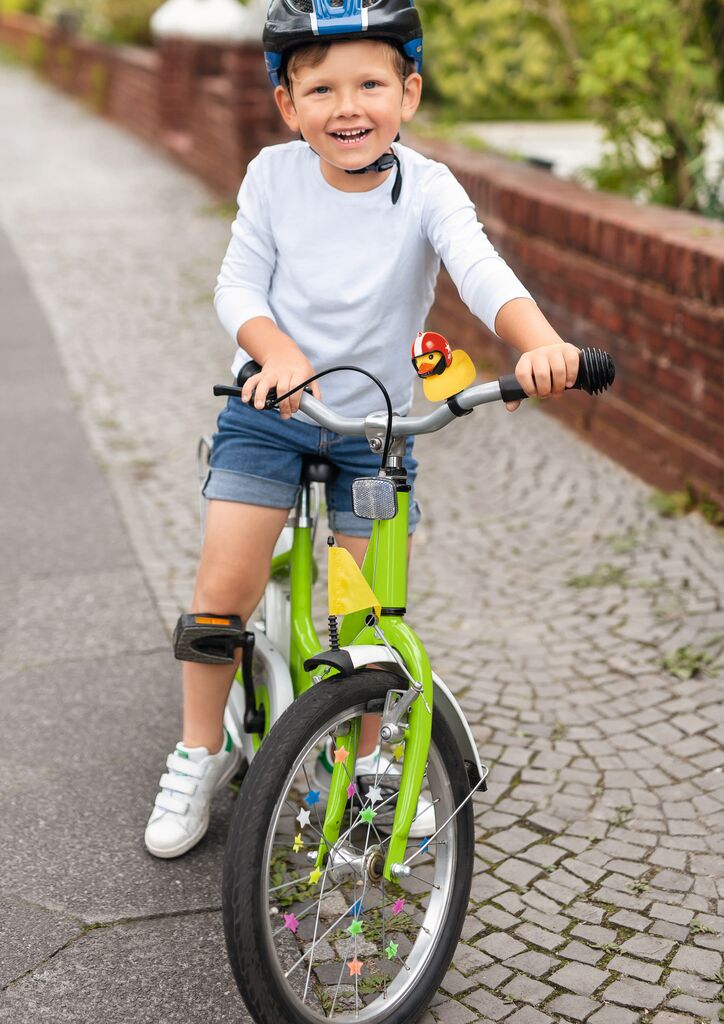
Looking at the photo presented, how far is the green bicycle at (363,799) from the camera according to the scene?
7.56ft

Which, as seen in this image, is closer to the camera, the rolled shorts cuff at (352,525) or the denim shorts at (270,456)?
the denim shorts at (270,456)

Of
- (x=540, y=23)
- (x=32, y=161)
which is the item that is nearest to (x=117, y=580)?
(x=540, y=23)

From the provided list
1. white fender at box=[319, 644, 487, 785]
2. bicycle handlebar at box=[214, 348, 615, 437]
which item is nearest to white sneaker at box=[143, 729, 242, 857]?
white fender at box=[319, 644, 487, 785]

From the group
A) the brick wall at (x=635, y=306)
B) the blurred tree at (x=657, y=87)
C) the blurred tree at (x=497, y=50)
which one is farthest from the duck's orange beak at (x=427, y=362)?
the blurred tree at (x=497, y=50)

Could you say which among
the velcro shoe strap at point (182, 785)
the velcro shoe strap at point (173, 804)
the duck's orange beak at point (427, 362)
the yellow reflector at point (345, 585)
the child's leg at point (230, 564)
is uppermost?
the duck's orange beak at point (427, 362)

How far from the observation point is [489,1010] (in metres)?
2.68

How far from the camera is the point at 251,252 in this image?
280 centimetres

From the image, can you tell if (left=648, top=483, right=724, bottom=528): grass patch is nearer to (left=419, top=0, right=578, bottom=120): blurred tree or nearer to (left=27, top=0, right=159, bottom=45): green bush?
(left=419, top=0, right=578, bottom=120): blurred tree

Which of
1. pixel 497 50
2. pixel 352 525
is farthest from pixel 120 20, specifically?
pixel 352 525

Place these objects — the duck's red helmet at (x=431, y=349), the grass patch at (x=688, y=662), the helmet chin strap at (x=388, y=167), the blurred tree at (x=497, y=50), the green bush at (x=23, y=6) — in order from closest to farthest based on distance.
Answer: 1. the duck's red helmet at (x=431, y=349)
2. the helmet chin strap at (x=388, y=167)
3. the grass patch at (x=688, y=662)
4. the blurred tree at (x=497, y=50)
5. the green bush at (x=23, y=6)

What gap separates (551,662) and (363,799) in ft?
4.86

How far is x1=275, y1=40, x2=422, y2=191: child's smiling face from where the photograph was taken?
2549 mm

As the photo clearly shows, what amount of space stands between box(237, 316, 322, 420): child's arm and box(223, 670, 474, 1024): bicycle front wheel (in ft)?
1.68

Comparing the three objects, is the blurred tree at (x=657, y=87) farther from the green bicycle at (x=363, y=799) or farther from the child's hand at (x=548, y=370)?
the child's hand at (x=548, y=370)
